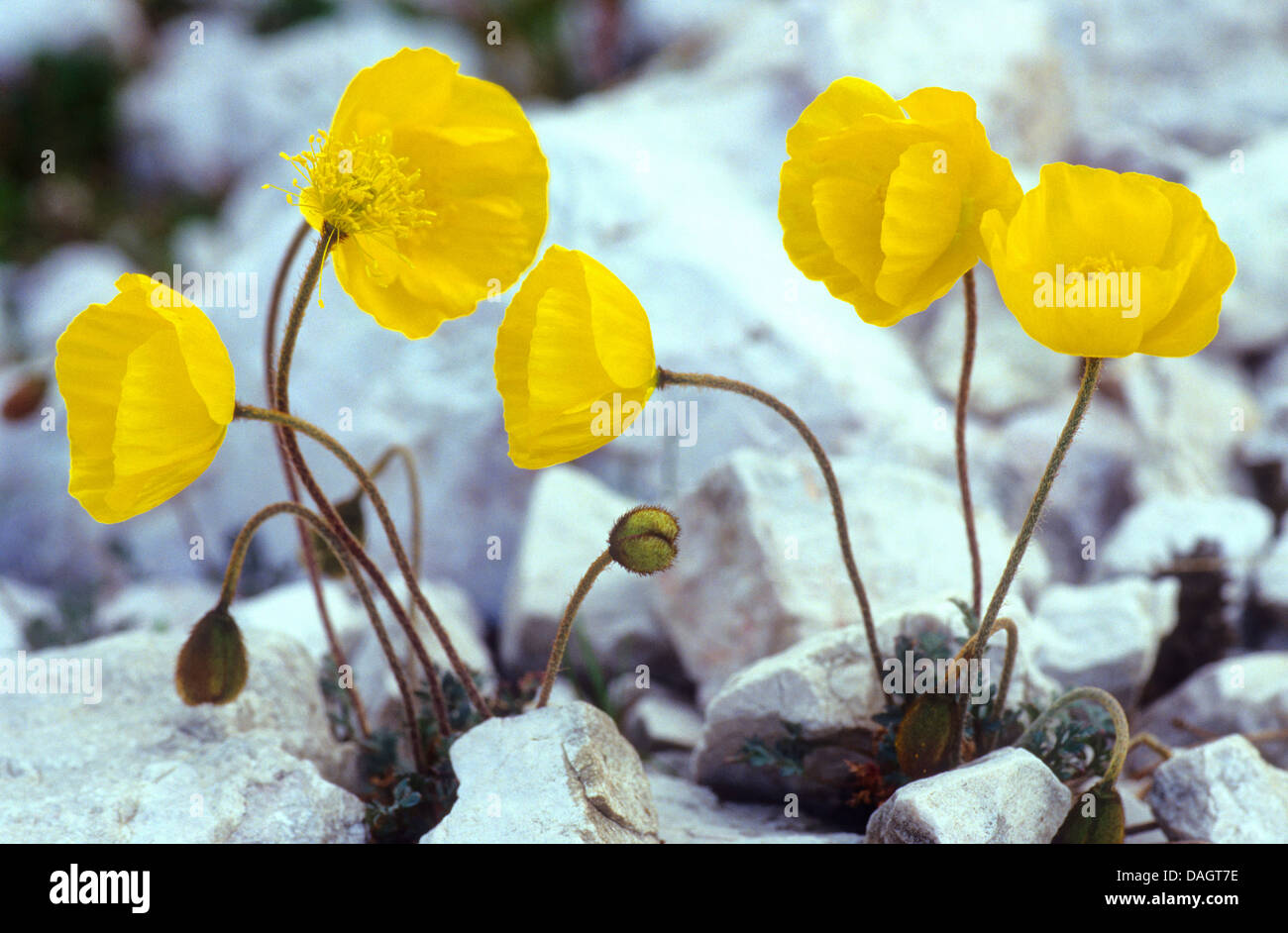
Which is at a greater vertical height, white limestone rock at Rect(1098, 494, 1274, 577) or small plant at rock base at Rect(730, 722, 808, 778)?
white limestone rock at Rect(1098, 494, 1274, 577)

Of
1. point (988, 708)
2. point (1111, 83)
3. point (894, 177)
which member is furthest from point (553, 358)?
point (1111, 83)

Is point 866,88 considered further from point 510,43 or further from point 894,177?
point 510,43

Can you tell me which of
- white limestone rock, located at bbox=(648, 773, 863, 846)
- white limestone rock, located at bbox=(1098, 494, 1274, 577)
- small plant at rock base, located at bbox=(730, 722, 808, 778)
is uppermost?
white limestone rock, located at bbox=(1098, 494, 1274, 577)

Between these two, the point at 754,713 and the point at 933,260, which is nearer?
the point at 933,260

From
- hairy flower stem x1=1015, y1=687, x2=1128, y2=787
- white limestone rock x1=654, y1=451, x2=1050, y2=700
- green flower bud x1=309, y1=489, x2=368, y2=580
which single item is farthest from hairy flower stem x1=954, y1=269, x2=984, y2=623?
green flower bud x1=309, y1=489, x2=368, y2=580

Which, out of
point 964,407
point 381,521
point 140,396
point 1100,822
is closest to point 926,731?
point 1100,822

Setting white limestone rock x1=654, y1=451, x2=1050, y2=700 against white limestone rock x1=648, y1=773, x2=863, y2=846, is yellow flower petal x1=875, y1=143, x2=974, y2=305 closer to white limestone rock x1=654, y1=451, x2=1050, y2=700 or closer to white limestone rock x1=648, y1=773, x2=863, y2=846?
white limestone rock x1=648, y1=773, x2=863, y2=846
